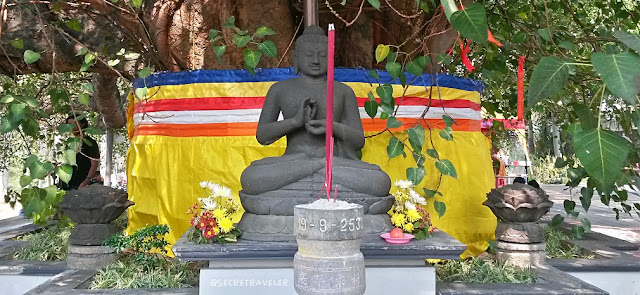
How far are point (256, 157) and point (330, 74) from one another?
123 inches

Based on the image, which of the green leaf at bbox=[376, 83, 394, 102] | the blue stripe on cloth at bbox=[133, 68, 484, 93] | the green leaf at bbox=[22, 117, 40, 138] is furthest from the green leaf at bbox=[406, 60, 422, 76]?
the green leaf at bbox=[22, 117, 40, 138]

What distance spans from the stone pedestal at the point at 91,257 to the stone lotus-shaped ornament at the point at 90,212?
5 cm

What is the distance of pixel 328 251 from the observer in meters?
1.87

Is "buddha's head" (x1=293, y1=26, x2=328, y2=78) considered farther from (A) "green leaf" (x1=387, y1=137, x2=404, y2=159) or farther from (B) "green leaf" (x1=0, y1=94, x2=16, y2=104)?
(B) "green leaf" (x1=0, y1=94, x2=16, y2=104)

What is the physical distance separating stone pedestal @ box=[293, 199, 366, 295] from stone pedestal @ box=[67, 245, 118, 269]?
8.82 ft

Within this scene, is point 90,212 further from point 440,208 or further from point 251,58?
point 440,208

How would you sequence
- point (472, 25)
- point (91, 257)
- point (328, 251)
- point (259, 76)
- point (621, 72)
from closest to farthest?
point (621, 72) < point (472, 25) < point (328, 251) < point (91, 257) < point (259, 76)

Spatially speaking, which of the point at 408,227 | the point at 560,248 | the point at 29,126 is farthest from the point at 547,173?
the point at 29,126

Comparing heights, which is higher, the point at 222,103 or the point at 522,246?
the point at 222,103

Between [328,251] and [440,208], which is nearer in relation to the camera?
[328,251]

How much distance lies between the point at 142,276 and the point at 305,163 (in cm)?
133

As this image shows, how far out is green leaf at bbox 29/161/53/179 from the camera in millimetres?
2305

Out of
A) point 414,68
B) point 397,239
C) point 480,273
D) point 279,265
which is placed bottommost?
point 480,273

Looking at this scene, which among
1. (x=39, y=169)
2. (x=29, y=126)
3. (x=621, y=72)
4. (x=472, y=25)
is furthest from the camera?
(x=29, y=126)
